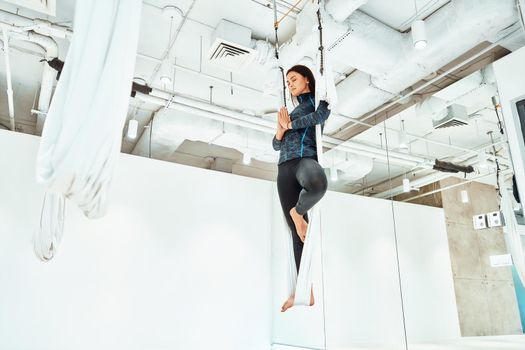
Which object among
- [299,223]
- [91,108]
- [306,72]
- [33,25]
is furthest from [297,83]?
[33,25]

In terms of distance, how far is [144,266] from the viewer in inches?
201

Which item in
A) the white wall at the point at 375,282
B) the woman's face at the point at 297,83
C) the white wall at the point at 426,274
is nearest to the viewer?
the woman's face at the point at 297,83

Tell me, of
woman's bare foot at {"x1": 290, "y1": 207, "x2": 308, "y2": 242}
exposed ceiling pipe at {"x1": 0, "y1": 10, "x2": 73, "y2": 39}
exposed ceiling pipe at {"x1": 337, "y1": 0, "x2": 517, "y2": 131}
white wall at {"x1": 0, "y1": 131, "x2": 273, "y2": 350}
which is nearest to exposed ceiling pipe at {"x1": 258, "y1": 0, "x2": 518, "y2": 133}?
exposed ceiling pipe at {"x1": 337, "y1": 0, "x2": 517, "y2": 131}

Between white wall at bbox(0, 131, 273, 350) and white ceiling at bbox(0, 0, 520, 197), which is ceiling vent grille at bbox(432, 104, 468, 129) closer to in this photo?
white ceiling at bbox(0, 0, 520, 197)

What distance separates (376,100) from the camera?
4.84m

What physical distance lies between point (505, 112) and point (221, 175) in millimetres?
3903

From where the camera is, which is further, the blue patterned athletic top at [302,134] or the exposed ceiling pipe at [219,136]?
the exposed ceiling pipe at [219,136]

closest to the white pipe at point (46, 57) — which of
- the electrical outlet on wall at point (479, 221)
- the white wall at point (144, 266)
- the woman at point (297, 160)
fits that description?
the white wall at point (144, 266)

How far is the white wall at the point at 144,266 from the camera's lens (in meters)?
4.43

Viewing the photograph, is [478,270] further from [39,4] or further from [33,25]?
[33,25]

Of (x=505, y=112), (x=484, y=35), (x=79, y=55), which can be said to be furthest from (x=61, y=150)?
(x=484, y=35)

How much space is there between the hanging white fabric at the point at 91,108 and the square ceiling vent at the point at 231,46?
2.47 meters

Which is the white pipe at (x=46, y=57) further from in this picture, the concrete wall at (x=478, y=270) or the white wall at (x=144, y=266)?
the concrete wall at (x=478, y=270)

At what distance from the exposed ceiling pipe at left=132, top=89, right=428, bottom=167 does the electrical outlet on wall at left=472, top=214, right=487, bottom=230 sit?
918mm
